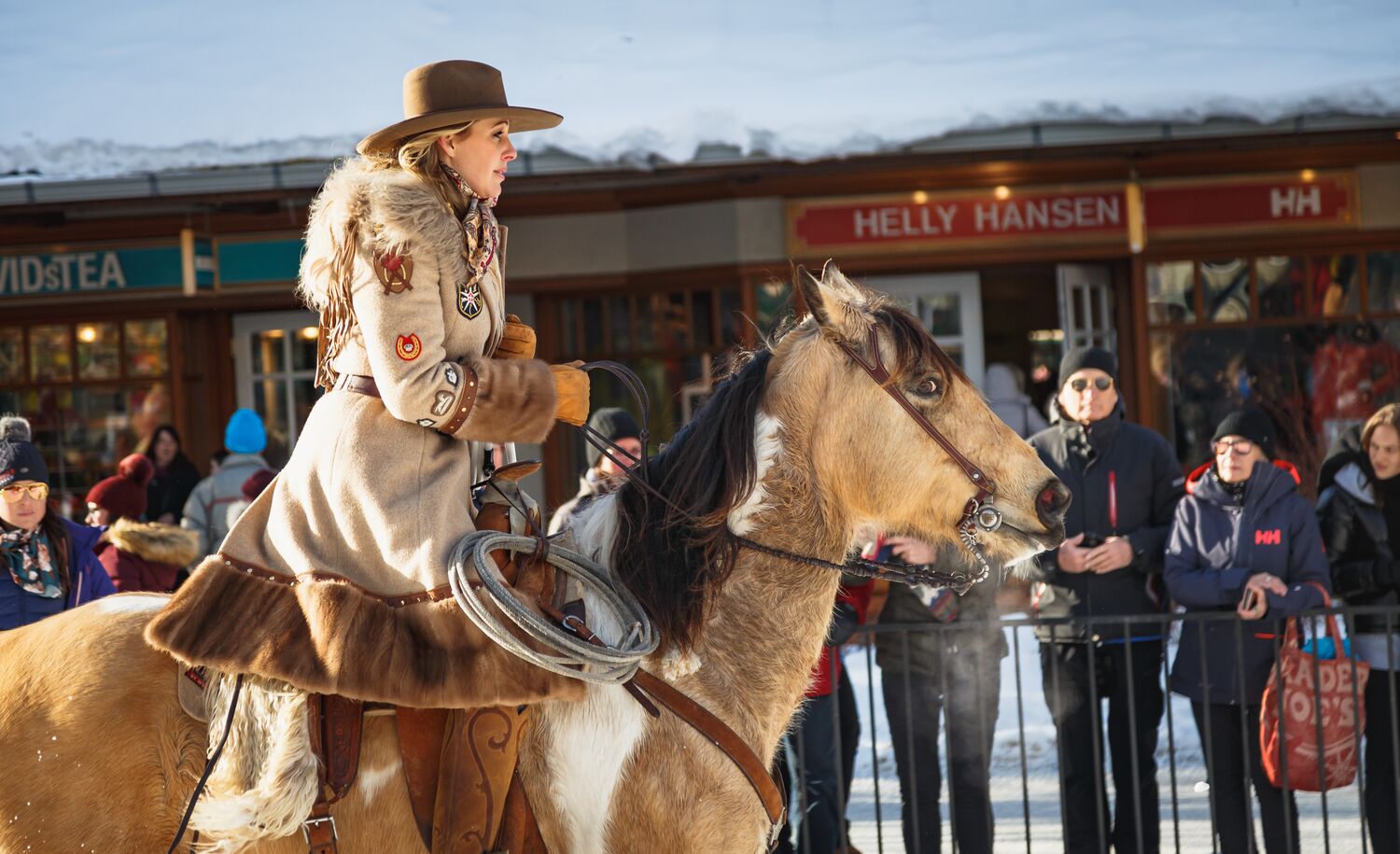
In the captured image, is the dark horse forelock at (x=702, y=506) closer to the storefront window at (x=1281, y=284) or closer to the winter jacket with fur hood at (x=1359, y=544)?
the winter jacket with fur hood at (x=1359, y=544)

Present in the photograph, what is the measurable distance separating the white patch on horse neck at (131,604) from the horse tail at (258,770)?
284 mm

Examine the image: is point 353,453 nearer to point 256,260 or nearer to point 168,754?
point 168,754

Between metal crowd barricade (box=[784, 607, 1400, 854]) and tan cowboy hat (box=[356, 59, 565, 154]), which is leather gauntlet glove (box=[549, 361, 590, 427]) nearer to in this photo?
tan cowboy hat (box=[356, 59, 565, 154])

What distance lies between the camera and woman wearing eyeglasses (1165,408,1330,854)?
186 inches

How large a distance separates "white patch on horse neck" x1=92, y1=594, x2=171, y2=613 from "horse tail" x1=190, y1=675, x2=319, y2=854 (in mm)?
284

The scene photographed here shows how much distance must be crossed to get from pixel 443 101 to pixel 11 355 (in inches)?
379

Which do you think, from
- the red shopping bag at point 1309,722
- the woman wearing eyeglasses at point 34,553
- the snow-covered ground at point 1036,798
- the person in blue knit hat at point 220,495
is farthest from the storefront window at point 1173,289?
the woman wearing eyeglasses at point 34,553

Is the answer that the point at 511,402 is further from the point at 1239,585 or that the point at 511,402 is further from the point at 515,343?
the point at 1239,585

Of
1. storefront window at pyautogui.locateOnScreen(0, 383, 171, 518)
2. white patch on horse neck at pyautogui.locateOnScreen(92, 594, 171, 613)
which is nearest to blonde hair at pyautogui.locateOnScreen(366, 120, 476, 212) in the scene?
white patch on horse neck at pyautogui.locateOnScreen(92, 594, 171, 613)

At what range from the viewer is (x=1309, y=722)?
4.61 m

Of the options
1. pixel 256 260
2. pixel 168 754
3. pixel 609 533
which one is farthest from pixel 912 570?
pixel 256 260

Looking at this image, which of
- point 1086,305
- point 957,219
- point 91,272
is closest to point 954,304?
point 957,219

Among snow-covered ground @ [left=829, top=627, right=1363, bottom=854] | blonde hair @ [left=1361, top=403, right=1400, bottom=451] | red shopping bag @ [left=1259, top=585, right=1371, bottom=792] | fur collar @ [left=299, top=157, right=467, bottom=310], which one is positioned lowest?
snow-covered ground @ [left=829, top=627, right=1363, bottom=854]

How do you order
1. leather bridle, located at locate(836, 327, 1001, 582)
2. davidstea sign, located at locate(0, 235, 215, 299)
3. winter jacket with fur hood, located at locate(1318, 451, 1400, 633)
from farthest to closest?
1. davidstea sign, located at locate(0, 235, 215, 299)
2. winter jacket with fur hood, located at locate(1318, 451, 1400, 633)
3. leather bridle, located at locate(836, 327, 1001, 582)
